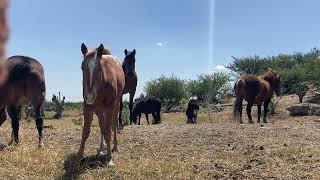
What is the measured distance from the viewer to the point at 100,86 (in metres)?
6.25

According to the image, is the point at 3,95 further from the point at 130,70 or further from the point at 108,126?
the point at 130,70

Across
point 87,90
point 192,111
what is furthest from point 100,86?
point 192,111

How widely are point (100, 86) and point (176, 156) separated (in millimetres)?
1988

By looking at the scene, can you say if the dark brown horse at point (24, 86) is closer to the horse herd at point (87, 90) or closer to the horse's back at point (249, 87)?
the horse herd at point (87, 90)

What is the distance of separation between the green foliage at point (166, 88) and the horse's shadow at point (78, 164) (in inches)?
1220

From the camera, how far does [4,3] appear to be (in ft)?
2.09

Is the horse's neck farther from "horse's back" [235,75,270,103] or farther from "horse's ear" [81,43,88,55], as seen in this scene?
"horse's back" [235,75,270,103]

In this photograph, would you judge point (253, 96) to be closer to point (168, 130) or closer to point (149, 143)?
point (168, 130)

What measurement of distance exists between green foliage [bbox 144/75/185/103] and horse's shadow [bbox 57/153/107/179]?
31.0 meters

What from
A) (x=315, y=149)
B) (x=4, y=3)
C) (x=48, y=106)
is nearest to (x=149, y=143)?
(x=315, y=149)

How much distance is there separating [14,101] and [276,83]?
11690 millimetres

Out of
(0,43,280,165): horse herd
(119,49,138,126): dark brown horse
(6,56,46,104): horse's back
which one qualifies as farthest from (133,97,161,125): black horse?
(6,56,46,104): horse's back

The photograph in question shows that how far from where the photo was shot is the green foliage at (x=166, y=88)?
38156 millimetres

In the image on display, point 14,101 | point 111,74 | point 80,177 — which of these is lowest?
point 80,177
